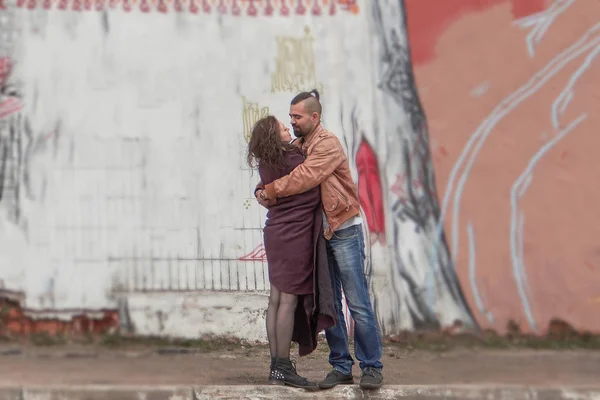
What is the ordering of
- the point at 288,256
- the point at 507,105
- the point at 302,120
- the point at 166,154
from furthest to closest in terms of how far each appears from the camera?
the point at 507,105 → the point at 166,154 → the point at 302,120 → the point at 288,256

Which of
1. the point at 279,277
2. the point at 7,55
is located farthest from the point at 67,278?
the point at 279,277

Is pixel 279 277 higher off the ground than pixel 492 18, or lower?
lower

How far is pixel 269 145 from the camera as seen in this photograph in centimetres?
452

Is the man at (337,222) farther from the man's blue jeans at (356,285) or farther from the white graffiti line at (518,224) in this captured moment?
the white graffiti line at (518,224)

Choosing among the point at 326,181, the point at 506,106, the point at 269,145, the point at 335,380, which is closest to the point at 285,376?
the point at 335,380

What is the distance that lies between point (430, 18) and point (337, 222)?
239 centimetres

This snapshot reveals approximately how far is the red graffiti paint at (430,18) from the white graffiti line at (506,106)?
1.35ft

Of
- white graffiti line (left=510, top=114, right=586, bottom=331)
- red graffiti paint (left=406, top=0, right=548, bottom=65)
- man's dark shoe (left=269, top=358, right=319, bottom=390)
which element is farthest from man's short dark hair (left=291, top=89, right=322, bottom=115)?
white graffiti line (left=510, top=114, right=586, bottom=331)

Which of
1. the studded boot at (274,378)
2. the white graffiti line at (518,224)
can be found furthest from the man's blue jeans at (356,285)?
the white graffiti line at (518,224)

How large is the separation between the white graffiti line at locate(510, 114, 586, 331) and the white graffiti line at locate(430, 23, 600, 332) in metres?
0.39

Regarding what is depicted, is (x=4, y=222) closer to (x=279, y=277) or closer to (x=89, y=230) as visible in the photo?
(x=89, y=230)

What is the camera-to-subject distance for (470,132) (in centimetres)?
620

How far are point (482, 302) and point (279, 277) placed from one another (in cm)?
223

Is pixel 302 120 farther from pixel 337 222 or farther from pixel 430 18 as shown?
pixel 430 18
